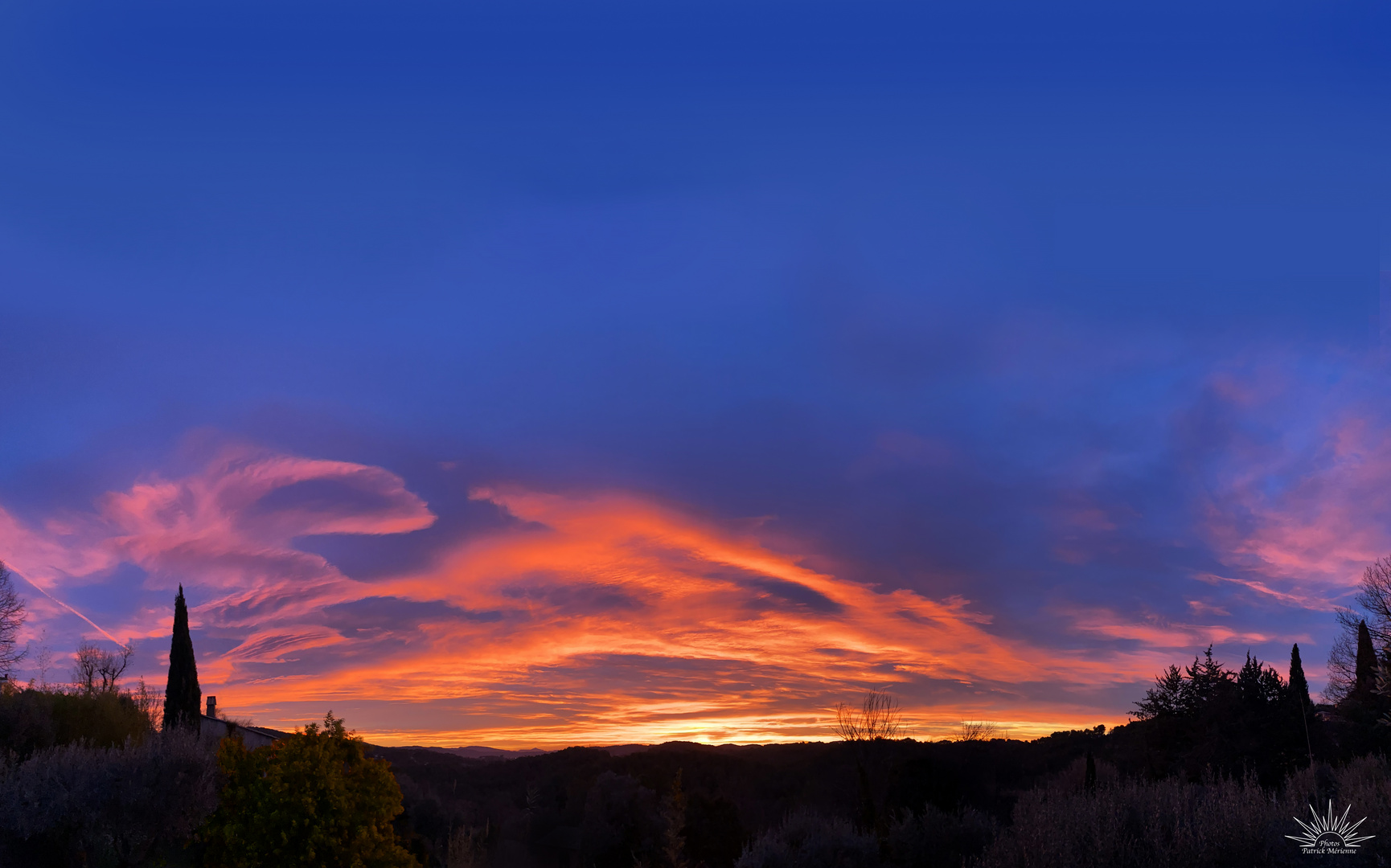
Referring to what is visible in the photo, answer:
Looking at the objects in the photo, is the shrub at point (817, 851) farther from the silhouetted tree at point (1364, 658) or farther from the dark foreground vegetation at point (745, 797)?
the silhouetted tree at point (1364, 658)

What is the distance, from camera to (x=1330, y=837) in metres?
12.9

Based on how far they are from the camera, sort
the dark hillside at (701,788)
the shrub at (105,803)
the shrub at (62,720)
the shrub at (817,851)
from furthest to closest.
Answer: the dark hillside at (701,788) < the shrub at (62,720) < the shrub at (105,803) < the shrub at (817,851)

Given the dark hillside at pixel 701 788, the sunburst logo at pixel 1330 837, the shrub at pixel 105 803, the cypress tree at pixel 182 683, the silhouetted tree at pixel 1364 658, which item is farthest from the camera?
the silhouetted tree at pixel 1364 658

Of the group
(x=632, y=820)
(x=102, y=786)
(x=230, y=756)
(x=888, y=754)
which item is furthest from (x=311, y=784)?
(x=888, y=754)

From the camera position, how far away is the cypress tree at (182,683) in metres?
43.8

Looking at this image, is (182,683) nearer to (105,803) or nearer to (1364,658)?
(105,803)

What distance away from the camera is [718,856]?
50.4 m

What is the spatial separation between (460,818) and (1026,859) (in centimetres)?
5539

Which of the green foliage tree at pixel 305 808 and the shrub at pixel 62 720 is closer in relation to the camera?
the green foliage tree at pixel 305 808

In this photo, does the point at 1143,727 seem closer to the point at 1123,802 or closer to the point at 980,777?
the point at 980,777

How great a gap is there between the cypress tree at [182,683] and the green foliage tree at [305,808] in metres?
17.7

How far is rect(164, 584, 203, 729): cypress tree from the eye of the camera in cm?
4384

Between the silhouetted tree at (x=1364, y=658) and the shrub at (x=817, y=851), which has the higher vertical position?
the silhouetted tree at (x=1364, y=658)

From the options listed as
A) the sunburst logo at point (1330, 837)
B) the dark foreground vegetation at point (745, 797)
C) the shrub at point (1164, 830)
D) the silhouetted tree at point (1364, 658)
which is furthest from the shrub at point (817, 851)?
the silhouetted tree at point (1364, 658)
